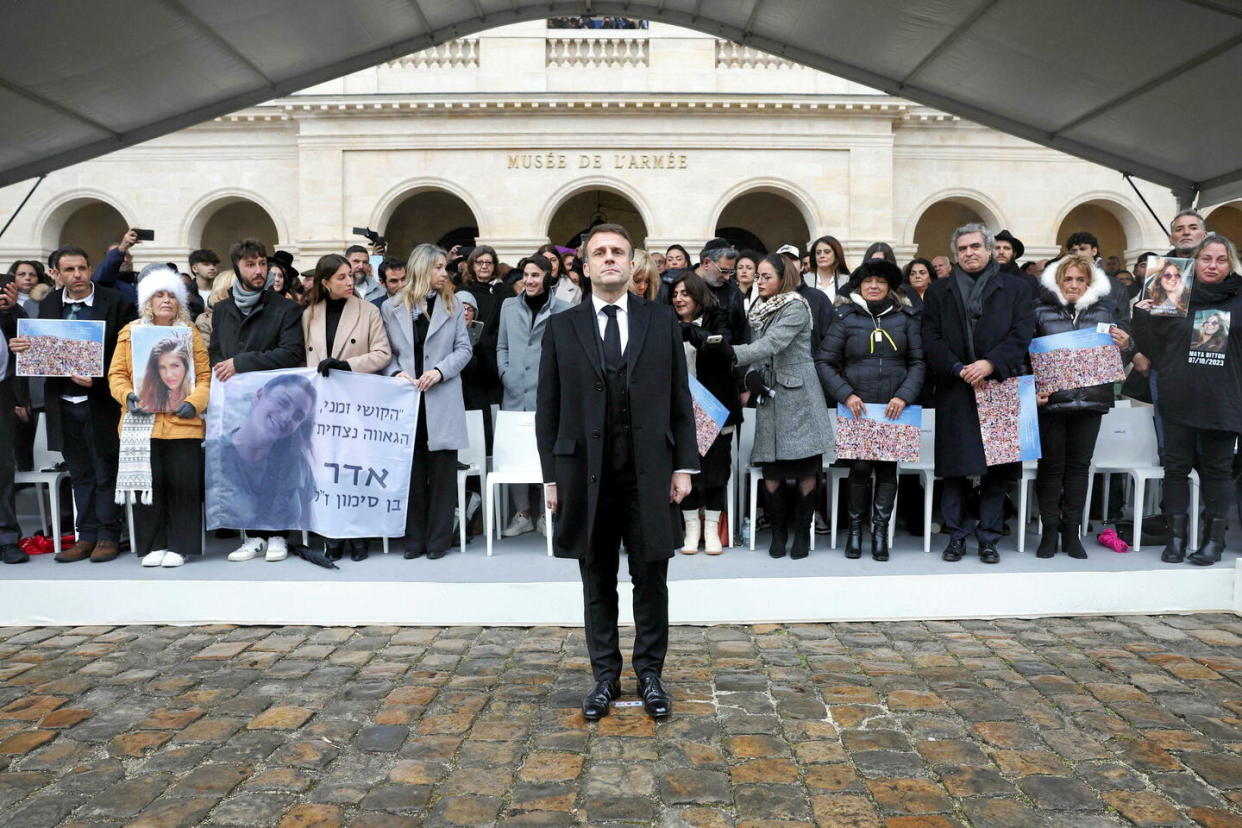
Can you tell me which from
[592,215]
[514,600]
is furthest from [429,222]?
[514,600]

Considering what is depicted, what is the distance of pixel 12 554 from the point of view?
6766 mm

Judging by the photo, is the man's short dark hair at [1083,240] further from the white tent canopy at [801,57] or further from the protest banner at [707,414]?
the protest banner at [707,414]

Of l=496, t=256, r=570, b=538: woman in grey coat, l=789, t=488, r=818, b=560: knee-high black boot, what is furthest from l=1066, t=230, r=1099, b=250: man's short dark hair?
l=496, t=256, r=570, b=538: woman in grey coat

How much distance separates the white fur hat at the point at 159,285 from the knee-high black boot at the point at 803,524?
462cm

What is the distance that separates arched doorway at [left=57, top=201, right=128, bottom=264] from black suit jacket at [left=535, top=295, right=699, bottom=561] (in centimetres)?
2355

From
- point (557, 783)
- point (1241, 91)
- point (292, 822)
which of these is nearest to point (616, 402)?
point (557, 783)

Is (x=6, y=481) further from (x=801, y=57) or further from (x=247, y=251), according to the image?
(x=801, y=57)

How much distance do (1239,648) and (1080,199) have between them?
18890mm

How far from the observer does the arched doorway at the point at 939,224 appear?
80.4 feet

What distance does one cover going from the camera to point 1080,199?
71.3 feet

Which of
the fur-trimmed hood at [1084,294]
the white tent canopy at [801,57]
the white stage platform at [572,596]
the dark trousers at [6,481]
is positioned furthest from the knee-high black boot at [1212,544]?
the dark trousers at [6,481]

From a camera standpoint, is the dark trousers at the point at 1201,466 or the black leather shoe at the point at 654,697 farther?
the dark trousers at the point at 1201,466

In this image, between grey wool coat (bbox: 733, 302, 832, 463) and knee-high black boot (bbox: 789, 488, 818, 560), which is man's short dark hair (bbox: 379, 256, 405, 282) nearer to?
grey wool coat (bbox: 733, 302, 832, 463)

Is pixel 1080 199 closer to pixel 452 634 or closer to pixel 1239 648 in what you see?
pixel 1239 648
